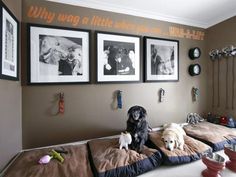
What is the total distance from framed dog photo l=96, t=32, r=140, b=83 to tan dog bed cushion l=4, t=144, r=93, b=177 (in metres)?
0.84

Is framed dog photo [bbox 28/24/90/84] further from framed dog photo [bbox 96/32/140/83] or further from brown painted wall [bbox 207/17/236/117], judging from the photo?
brown painted wall [bbox 207/17/236/117]

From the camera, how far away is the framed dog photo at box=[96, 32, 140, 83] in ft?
5.71

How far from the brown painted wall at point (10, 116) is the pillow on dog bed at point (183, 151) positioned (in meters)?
1.24

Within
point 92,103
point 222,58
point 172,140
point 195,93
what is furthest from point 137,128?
point 222,58

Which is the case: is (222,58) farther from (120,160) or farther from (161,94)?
(120,160)

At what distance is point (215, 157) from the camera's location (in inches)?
46.9

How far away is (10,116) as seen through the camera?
1.23m

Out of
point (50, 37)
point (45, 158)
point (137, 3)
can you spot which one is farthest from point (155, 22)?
point (45, 158)

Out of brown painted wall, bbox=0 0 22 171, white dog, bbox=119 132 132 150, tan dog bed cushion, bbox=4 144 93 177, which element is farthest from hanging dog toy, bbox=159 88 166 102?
brown painted wall, bbox=0 0 22 171

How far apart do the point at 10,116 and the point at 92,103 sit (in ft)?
2.53

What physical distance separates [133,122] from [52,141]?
87 centimetres

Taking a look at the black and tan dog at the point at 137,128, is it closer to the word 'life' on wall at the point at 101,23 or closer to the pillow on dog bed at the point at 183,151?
the pillow on dog bed at the point at 183,151

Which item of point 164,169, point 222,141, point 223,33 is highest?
point 223,33

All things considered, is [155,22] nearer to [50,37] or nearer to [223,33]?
[223,33]
